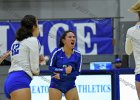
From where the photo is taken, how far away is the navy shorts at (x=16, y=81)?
468 cm

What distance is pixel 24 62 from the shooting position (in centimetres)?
483

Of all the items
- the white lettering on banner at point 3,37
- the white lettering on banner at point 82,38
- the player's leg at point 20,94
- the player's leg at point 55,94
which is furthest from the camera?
the white lettering on banner at point 82,38

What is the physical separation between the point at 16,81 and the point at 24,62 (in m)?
0.26

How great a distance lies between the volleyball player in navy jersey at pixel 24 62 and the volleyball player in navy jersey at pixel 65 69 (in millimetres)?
1584

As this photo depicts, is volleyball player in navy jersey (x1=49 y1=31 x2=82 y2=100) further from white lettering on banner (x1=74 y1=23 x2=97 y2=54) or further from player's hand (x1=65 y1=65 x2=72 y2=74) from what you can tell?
white lettering on banner (x1=74 y1=23 x2=97 y2=54)

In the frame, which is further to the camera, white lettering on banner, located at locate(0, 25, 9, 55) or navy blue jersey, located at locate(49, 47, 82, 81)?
white lettering on banner, located at locate(0, 25, 9, 55)

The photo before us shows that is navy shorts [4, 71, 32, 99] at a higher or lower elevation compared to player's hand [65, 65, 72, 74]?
higher

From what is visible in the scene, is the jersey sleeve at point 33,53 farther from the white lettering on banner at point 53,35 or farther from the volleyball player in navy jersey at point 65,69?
the white lettering on banner at point 53,35

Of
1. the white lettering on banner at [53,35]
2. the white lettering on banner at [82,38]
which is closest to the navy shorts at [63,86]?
the white lettering on banner at [53,35]

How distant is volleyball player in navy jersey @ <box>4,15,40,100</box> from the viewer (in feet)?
15.4

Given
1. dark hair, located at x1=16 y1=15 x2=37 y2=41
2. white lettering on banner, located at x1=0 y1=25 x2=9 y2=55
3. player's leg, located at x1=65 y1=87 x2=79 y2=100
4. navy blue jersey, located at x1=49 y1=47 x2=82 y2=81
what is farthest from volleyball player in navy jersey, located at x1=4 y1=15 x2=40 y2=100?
white lettering on banner, located at x1=0 y1=25 x2=9 y2=55

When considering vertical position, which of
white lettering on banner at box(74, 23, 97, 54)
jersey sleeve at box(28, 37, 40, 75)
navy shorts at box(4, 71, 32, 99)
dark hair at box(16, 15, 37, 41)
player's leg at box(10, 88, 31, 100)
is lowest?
white lettering on banner at box(74, 23, 97, 54)

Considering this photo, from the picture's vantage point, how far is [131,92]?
305 inches

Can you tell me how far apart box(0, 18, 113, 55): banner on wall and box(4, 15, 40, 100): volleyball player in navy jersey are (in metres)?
7.55
